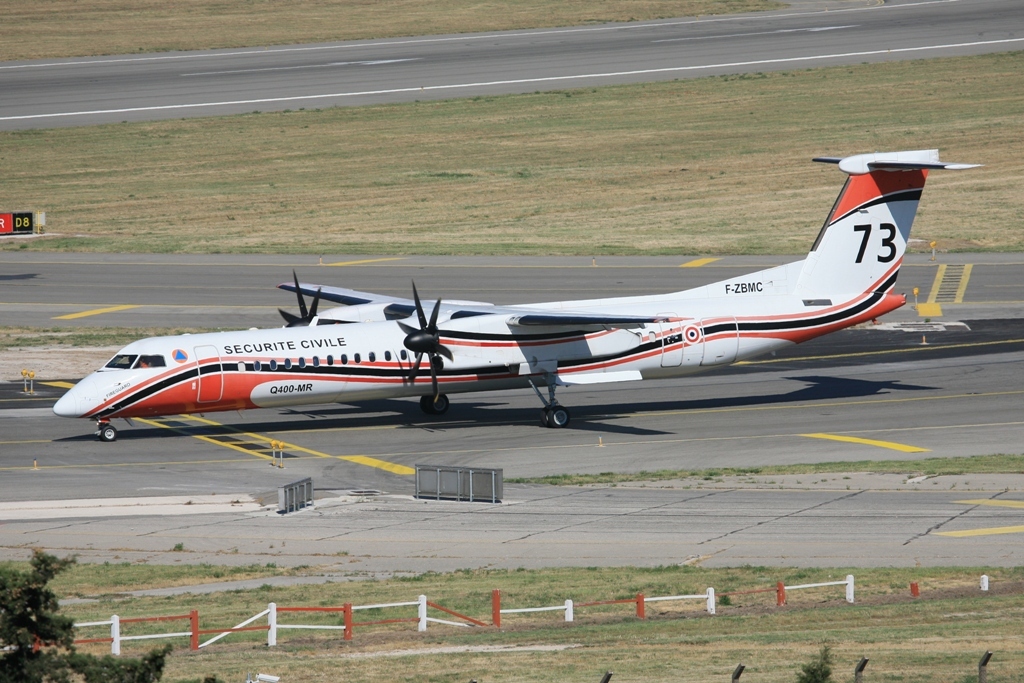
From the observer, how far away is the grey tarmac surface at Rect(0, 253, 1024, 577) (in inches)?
1136

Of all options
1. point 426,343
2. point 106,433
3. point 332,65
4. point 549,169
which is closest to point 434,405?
point 426,343

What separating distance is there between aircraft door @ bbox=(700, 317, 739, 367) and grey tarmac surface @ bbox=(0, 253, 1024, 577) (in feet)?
6.33

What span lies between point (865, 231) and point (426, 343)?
15.9 meters

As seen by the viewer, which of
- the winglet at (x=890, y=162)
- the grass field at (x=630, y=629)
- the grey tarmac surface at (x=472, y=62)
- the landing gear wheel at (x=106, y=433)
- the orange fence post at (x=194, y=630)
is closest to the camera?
the grass field at (x=630, y=629)

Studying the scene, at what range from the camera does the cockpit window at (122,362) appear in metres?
38.8

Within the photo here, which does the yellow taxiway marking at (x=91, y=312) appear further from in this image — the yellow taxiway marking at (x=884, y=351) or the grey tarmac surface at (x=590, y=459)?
the yellow taxiway marking at (x=884, y=351)

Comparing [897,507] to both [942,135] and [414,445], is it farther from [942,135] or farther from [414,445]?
[942,135]

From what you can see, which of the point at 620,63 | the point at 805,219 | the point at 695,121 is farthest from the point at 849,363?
the point at 620,63

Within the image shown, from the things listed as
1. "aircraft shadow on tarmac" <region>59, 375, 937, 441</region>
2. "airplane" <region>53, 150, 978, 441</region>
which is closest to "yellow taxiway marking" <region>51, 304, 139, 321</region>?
"airplane" <region>53, 150, 978, 441</region>

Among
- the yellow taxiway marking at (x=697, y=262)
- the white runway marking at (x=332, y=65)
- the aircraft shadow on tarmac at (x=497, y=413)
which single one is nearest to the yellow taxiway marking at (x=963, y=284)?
the yellow taxiway marking at (x=697, y=262)

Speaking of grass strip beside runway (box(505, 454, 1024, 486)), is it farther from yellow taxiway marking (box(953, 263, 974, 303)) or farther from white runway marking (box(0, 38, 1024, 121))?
white runway marking (box(0, 38, 1024, 121))

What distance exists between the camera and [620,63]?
105875 mm

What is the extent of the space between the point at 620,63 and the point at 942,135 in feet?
89.0

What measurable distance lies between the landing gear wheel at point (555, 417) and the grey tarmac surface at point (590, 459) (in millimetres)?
635
